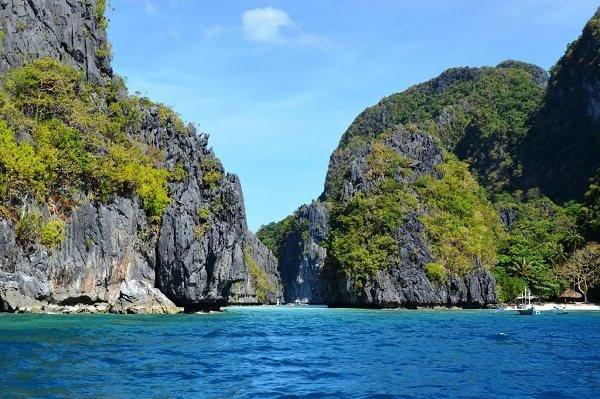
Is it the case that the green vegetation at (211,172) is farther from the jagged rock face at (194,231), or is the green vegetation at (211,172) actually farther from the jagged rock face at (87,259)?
the jagged rock face at (87,259)

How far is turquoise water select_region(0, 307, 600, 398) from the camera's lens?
1422 cm

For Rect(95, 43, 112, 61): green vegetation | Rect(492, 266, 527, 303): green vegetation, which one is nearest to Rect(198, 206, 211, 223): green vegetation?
Rect(95, 43, 112, 61): green vegetation

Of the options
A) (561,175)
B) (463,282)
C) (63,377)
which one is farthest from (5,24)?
(561,175)

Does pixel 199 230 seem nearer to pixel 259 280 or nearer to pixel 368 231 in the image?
pixel 368 231

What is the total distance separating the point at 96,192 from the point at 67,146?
4.19 meters

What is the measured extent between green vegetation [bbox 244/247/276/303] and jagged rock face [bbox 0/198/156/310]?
59.4 meters

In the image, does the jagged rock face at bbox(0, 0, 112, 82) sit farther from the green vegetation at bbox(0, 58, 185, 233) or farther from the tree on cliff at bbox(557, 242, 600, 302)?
the tree on cliff at bbox(557, 242, 600, 302)

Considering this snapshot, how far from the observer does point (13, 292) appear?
130 feet

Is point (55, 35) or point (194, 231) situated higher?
point (55, 35)

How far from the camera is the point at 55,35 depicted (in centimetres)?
5525

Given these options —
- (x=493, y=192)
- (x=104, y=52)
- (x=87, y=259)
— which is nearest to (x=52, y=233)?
(x=87, y=259)

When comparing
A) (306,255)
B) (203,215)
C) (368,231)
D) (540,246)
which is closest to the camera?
(203,215)

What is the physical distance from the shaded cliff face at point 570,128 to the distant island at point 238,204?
43cm

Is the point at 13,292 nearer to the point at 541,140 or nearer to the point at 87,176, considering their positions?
the point at 87,176
